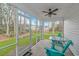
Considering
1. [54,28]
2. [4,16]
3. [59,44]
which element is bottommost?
[59,44]

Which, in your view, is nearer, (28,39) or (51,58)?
(51,58)

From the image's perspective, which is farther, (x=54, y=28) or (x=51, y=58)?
(x=54, y=28)

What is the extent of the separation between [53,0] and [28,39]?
241 inches

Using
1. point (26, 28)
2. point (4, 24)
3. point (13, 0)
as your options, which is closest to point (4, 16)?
point (4, 24)

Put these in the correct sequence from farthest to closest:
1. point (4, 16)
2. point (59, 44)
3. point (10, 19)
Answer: point (4, 16)
point (10, 19)
point (59, 44)

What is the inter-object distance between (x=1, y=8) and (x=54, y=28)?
7.31 m

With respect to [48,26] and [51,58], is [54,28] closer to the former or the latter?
[48,26]

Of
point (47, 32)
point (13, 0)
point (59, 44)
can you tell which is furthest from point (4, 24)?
point (13, 0)

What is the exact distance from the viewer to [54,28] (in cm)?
1560

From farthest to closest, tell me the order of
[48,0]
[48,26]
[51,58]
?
[48,26]
[51,58]
[48,0]

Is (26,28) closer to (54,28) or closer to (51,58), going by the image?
(51,58)

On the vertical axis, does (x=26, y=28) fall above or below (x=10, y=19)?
below

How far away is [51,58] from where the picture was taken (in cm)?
309

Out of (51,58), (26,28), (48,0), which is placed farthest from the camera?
(26,28)
